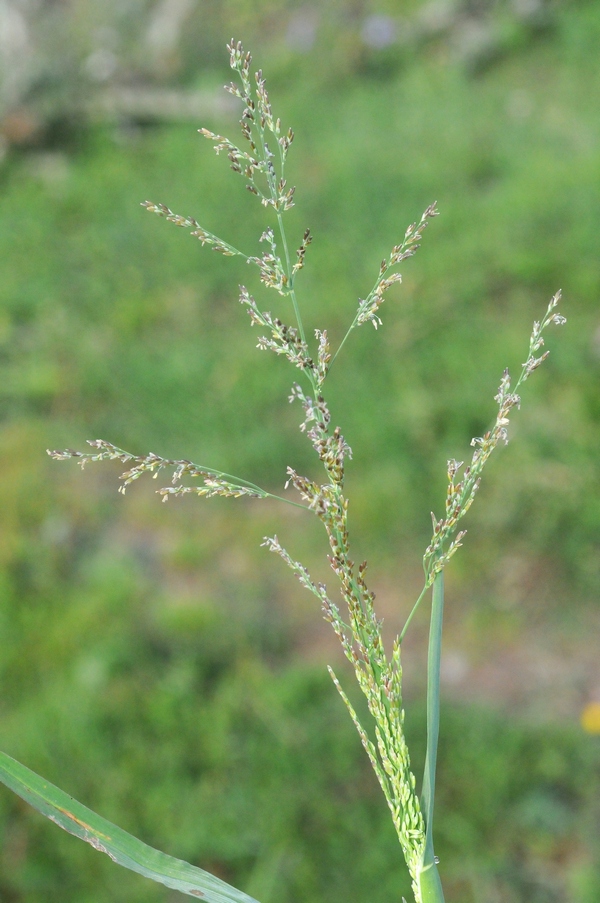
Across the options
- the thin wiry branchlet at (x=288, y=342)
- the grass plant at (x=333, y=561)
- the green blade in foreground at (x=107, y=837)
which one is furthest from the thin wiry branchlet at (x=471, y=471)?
the green blade in foreground at (x=107, y=837)

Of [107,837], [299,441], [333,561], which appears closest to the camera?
[333,561]

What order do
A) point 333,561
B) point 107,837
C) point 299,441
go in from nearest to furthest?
point 333,561 < point 107,837 < point 299,441

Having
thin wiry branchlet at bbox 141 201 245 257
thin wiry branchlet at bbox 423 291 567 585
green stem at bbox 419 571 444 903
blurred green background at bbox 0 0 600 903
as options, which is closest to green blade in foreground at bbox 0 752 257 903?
green stem at bbox 419 571 444 903

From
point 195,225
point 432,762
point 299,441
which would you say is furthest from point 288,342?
point 299,441

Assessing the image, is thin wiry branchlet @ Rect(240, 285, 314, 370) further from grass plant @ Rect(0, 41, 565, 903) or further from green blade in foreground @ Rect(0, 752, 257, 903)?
green blade in foreground @ Rect(0, 752, 257, 903)

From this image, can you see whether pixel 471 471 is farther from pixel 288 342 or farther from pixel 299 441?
pixel 299 441

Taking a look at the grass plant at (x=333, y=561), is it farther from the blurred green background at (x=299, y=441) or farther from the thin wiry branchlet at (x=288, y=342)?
the blurred green background at (x=299, y=441)

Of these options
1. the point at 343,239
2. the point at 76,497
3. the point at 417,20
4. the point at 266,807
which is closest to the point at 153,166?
the point at 343,239
